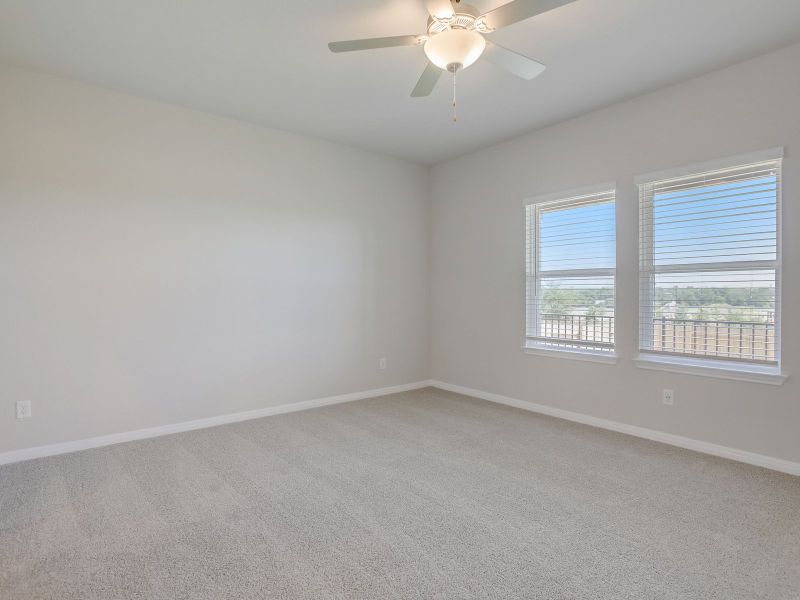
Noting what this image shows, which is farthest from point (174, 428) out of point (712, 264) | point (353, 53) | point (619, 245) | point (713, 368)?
point (712, 264)

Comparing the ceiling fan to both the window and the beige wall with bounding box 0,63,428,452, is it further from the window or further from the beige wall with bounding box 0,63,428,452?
the beige wall with bounding box 0,63,428,452

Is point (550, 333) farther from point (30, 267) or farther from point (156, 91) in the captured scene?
point (30, 267)

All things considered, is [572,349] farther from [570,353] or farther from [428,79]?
[428,79]

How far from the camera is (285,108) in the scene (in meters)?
3.70

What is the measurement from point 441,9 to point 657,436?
324cm

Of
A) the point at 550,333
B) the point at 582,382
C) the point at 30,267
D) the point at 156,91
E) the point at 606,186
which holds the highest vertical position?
the point at 156,91

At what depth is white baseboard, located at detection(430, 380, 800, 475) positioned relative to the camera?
9.53ft

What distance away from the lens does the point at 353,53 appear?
2.86 metres

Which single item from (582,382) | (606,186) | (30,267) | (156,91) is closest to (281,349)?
(30,267)

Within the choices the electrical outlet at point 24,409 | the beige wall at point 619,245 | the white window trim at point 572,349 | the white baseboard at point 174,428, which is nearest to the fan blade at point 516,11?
the beige wall at point 619,245

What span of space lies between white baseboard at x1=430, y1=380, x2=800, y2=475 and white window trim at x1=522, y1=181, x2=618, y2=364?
0.49 metres

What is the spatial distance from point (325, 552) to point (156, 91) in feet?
11.0

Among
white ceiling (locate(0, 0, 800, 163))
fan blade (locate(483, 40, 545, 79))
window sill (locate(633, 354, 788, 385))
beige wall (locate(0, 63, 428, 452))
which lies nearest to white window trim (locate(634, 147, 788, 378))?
window sill (locate(633, 354, 788, 385))

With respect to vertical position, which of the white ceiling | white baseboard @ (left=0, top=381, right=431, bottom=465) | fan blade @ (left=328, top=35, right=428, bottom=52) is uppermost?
the white ceiling
